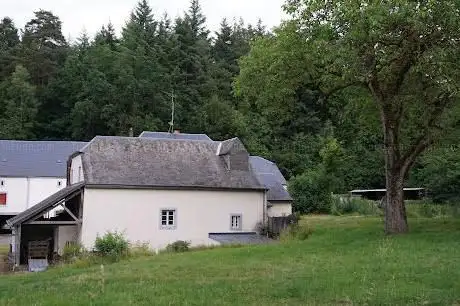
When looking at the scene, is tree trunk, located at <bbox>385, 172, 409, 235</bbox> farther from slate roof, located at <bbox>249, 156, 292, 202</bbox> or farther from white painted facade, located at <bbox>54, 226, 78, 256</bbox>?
white painted facade, located at <bbox>54, 226, 78, 256</bbox>

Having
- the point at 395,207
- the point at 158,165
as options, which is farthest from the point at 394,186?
the point at 158,165

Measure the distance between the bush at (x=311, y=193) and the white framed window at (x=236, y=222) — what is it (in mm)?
14219

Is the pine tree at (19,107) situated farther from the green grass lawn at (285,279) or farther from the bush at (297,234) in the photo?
the green grass lawn at (285,279)

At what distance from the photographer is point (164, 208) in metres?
32.8

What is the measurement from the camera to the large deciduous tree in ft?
61.7

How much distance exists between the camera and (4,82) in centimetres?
7781

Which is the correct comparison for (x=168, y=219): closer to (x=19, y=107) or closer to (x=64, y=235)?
(x=64, y=235)

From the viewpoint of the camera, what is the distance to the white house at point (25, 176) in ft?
172

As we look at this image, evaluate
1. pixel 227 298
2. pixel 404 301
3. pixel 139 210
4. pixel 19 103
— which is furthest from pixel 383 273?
pixel 19 103

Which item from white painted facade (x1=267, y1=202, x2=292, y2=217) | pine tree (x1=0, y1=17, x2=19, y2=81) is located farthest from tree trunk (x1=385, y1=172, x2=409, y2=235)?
pine tree (x1=0, y1=17, x2=19, y2=81)

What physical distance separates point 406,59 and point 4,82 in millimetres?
67375

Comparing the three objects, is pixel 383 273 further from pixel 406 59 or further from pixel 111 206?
pixel 111 206

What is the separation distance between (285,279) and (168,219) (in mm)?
20458

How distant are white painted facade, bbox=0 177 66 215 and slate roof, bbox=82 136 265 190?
20.7 metres
